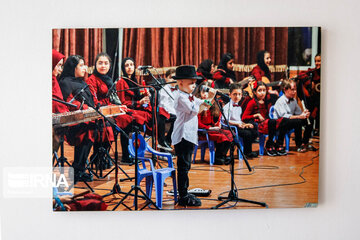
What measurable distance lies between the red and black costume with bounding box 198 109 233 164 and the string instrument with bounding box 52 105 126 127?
1.85 ft

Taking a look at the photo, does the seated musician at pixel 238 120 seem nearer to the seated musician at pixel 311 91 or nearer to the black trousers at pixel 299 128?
the black trousers at pixel 299 128

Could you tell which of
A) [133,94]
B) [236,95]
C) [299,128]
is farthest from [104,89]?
[299,128]

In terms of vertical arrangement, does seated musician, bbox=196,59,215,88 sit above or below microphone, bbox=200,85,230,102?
above

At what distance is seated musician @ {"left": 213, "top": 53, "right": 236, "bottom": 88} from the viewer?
2.39m

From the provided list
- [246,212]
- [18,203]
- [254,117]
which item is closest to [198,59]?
[254,117]

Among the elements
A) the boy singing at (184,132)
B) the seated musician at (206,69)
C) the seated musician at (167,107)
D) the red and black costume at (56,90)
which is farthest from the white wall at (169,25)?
the seated musician at (167,107)

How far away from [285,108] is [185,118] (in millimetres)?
726

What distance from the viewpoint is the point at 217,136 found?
7.93 feet

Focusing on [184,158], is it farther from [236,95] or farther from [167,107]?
[236,95]

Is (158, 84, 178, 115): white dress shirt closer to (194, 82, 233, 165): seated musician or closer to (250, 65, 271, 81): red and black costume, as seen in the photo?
(194, 82, 233, 165): seated musician

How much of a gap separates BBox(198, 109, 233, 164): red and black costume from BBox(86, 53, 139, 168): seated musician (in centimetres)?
51

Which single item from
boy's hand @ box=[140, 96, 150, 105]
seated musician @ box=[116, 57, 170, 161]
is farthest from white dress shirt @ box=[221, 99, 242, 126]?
boy's hand @ box=[140, 96, 150, 105]

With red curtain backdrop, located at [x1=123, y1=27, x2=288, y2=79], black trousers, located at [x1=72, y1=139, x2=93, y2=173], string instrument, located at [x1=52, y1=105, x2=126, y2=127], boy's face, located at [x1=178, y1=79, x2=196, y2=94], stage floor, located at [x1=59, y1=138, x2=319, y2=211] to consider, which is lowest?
stage floor, located at [x1=59, y1=138, x2=319, y2=211]
